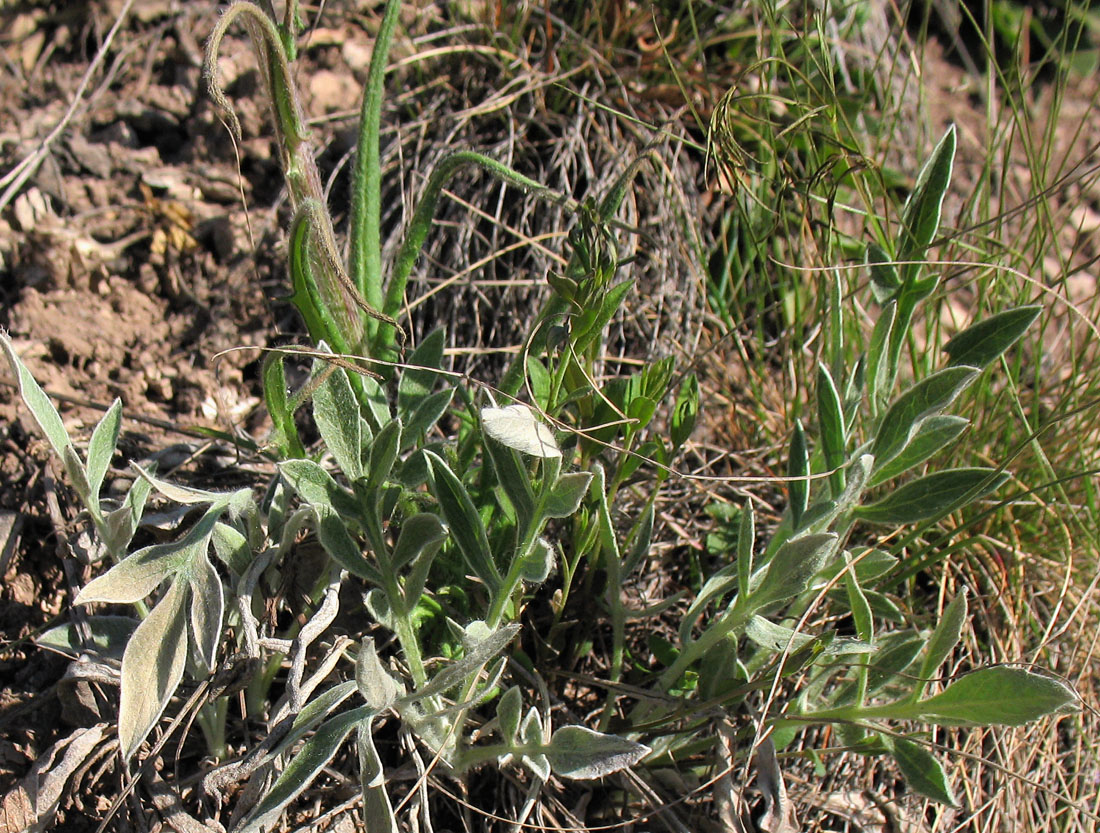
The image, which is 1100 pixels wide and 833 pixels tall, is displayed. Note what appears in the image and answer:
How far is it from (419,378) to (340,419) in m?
0.21

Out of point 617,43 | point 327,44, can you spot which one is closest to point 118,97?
point 327,44

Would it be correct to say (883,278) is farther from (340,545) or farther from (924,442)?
(340,545)

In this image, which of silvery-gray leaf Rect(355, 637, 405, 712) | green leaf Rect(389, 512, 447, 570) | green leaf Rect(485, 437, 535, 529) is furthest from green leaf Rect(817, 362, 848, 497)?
silvery-gray leaf Rect(355, 637, 405, 712)

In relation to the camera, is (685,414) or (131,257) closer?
(685,414)

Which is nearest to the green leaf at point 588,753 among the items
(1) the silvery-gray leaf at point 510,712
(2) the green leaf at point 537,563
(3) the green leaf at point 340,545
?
(1) the silvery-gray leaf at point 510,712

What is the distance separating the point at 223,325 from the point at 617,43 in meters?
1.11

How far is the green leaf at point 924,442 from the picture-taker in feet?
3.91

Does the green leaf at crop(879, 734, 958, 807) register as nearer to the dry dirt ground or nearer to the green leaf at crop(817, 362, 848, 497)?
the green leaf at crop(817, 362, 848, 497)

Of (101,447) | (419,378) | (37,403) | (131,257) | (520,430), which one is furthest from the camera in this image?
(131,257)

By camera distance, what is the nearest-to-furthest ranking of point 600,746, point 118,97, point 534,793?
point 600,746 < point 534,793 < point 118,97

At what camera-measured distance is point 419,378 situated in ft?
4.34

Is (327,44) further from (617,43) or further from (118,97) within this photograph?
(617,43)

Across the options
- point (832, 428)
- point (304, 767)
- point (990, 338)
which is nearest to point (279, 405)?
point (304, 767)

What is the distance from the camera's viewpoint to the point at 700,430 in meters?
1.87
